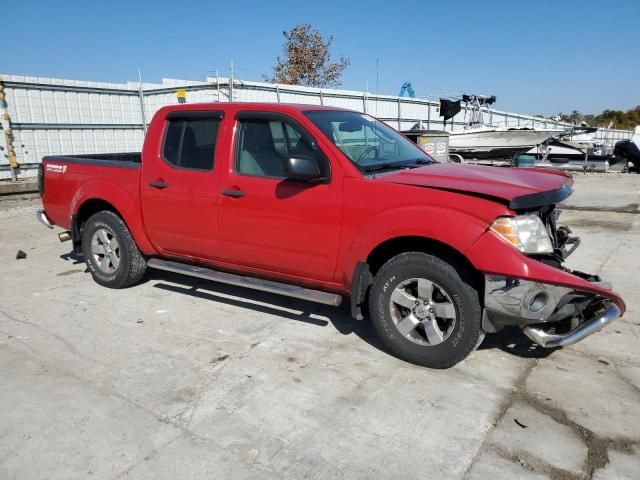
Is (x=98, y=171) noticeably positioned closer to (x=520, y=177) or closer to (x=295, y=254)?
(x=295, y=254)

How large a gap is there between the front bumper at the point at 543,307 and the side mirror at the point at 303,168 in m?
1.43

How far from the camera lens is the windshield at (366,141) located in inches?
164

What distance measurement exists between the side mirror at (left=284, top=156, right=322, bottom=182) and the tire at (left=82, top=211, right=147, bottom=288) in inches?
89.8

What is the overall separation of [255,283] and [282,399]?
126 cm

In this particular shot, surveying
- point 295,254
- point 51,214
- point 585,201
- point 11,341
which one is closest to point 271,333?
point 295,254

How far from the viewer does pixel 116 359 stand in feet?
12.9

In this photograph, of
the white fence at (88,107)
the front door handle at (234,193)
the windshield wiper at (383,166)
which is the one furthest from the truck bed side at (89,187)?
the white fence at (88,107)

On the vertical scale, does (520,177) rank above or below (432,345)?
above

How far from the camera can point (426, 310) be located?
3619 millimetres

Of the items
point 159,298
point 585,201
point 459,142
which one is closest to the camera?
point 159,298

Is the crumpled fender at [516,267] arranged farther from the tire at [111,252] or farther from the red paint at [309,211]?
the tire at [111,252]

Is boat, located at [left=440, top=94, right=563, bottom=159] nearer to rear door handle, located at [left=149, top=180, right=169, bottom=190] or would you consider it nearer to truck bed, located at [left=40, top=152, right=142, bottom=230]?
truck bed, located at [left=40, top=152, right=142, bottom=230]

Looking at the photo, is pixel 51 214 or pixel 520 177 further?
pixel 51 214

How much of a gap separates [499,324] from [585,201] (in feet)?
28.8
